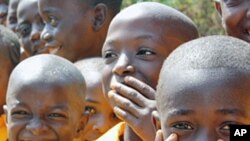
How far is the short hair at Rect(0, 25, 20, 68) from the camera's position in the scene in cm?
471

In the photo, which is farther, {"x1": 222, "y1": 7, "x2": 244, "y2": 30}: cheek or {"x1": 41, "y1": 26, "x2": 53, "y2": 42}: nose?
{"x1": 41, "y1": 26, "x2": 53, "y2": 42}: nose

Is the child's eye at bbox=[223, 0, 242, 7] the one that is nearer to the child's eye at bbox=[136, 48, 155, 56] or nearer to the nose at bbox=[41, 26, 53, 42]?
the child's eye at bbox=[136, 48, 155, 56]

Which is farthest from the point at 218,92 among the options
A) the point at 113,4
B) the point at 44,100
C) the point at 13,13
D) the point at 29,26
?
the point at 13,13

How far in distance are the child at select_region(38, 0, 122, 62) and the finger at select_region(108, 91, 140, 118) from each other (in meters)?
1.41

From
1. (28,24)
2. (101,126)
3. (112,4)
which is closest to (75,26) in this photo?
(112,4)

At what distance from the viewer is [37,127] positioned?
11.3 ft

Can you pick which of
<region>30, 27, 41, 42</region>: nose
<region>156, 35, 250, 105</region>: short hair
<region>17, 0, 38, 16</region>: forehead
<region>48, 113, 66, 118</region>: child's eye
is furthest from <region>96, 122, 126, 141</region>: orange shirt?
<region>17, 0, 38, 16</region>: forehead

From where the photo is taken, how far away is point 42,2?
509cm

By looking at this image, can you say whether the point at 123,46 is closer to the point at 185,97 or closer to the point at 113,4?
the point at 185,97

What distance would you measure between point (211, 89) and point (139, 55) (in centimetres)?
96

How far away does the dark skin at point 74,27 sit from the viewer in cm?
494

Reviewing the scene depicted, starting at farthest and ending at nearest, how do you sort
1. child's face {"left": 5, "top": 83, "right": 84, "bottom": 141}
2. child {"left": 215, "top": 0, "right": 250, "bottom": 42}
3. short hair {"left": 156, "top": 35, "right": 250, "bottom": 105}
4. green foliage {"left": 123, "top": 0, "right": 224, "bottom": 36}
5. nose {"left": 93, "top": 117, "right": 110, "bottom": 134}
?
green foliage {"left": 123, "top": 0, "right": 224, "bottom": 36} < nose {"left": 93, "top": 117, "right": 110, "bottom": 134} < child {"left": 215, "top": 0, "right": 250, "bottom": 42} < child's face {"left": 5, "top": 83, "right": 84, "bottom": 141} < short hair {"left": 156, "top": 35, "right": 250, "bottom": 105}

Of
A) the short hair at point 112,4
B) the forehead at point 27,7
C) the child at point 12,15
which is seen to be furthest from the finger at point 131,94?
the child at point 12,15

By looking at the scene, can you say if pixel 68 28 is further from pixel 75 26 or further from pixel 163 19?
pixel 163 19
